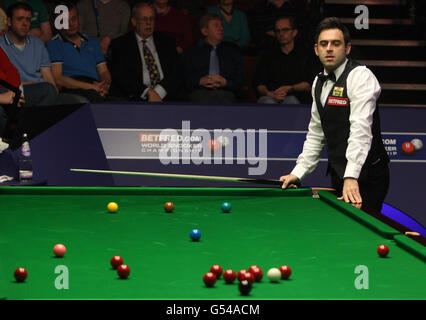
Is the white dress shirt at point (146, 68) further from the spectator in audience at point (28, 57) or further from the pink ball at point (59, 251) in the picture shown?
the pink ball at point (59, 251)

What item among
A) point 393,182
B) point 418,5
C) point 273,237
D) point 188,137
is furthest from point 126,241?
point 418,5

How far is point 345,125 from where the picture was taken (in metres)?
3.84

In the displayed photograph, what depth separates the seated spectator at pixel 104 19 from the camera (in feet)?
23.7

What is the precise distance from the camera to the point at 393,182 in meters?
6.14

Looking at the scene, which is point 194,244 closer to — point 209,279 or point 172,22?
point 209,279

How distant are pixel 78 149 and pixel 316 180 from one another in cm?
205

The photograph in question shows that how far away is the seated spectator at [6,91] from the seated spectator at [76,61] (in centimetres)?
90

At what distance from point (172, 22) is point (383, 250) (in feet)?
17.9

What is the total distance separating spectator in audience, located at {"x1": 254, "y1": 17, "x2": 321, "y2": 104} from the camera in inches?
273

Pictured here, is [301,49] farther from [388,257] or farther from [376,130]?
[388,257]

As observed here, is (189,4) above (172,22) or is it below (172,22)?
above

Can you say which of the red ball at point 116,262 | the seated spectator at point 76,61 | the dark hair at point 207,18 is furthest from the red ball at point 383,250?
the dark hair at point 207,18

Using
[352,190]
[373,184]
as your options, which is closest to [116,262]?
[352,190]

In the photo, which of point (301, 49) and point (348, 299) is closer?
point (348, 299)
